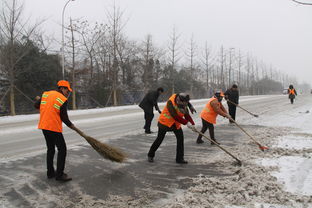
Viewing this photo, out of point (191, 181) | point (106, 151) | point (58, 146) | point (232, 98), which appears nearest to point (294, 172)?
point (191, 181)

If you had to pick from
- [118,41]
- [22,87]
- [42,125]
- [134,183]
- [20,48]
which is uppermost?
[118,41]

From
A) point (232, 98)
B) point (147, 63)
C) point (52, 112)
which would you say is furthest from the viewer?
point (147, 63)

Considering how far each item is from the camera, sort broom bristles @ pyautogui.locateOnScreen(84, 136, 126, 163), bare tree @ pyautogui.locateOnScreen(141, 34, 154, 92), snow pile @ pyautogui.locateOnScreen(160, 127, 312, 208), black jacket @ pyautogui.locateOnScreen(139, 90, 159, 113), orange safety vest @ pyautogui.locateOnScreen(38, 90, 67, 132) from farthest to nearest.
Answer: bare tree @ pyautogui.locateOnScreen(141, 34, 154, 92) → black jacket @ pyautogui.locateOnScreen(139, 90, 159, 113) → broom bristles @ pyautogui.locateOnScreen(84, 136, 126, 163) → orange safety vest @ pyautogui.locateOnScreen(38, 90, 67, 132) → snow pile @ pyautogui.locateOnScreen(160, 127, 312, 208)

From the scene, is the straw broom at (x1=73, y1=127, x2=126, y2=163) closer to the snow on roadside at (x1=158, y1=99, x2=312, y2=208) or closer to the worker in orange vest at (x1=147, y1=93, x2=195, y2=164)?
the worker in orange vest at (x1=147, y1=93, x2=195, y2=164)

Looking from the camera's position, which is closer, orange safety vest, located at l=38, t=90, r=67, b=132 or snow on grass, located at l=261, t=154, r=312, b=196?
snow on grass, located at l=261, t=154, r=312, b=196

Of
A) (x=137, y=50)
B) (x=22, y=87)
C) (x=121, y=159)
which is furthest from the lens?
(x=137, y=50)

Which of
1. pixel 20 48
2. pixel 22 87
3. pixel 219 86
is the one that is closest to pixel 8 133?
pixel 20 48

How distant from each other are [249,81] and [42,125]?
75230mm

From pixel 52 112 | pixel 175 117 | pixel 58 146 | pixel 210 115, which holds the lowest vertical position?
pixel 58 146

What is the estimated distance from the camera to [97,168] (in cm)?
561

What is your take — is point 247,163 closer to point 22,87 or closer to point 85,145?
point 85,145

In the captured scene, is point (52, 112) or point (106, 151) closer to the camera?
point (52, 112)

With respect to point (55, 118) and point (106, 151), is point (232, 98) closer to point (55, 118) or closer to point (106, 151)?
point (106, 151)

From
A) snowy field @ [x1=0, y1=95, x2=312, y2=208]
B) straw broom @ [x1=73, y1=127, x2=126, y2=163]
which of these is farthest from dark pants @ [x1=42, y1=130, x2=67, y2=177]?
straw broom @ [x1=73, y1=127, x2=126, y2=163]
